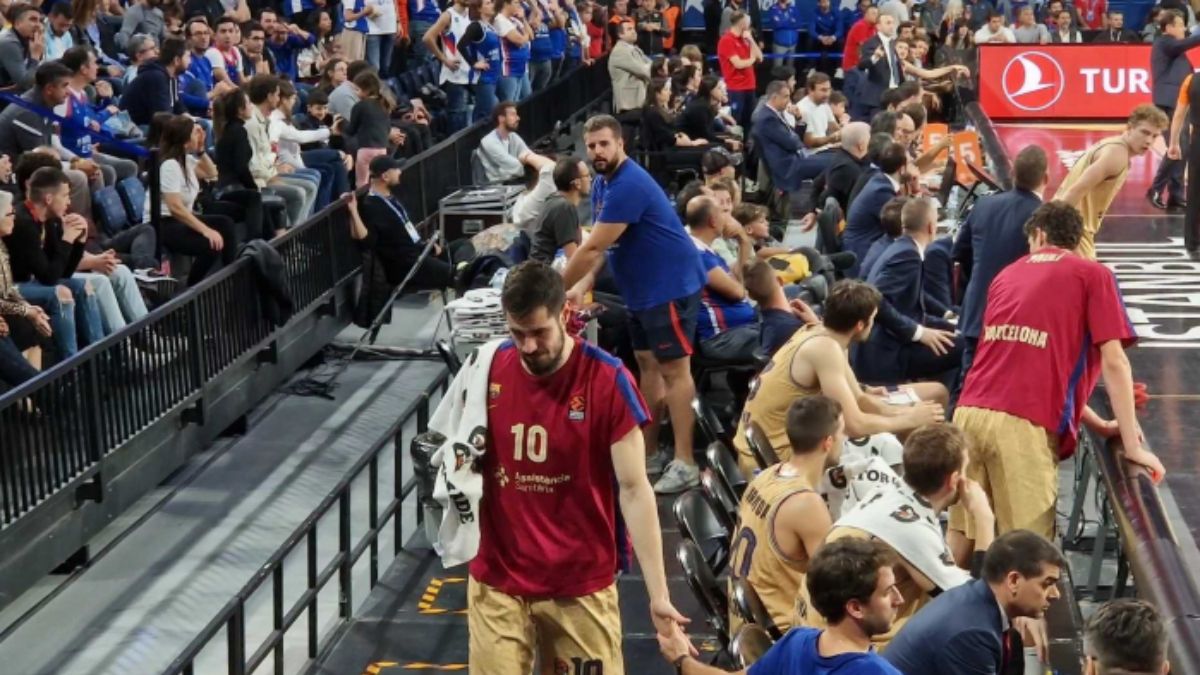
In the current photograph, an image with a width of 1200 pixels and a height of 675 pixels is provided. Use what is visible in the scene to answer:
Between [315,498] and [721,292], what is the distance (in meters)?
2.60

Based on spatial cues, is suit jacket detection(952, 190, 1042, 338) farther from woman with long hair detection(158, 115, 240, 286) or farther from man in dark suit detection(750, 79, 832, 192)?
man in dark suit detection(750, 79, 832, 192)

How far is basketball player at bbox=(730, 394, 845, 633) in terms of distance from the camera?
20.7 feet

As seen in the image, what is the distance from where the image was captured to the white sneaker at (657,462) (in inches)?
391

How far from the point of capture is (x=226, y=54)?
15.8 m

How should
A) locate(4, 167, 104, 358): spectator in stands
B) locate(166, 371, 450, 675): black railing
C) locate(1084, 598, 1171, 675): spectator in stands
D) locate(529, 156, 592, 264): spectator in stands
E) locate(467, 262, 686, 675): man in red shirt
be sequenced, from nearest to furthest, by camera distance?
locate(1084, 598, 1171, 675): spectator in stands → locate(467, 262, 686, 675): man in red shirt → locate(166, 371, 450, 675): black railing → locate(4, 167, 104, 358): spectator in stands → locate(529, 156, 592, 264): spectator in stands

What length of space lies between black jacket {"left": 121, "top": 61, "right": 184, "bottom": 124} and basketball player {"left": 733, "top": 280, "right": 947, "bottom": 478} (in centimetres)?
707

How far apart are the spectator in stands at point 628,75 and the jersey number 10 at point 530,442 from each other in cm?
1484

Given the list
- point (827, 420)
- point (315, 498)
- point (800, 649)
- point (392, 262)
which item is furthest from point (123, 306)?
point (800, 649)

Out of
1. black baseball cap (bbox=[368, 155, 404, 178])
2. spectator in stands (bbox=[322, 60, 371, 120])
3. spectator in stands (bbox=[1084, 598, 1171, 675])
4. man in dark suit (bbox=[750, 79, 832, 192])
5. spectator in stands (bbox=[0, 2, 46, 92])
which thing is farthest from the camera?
man in dark suit (bbox=[750, 79, 832, 192])

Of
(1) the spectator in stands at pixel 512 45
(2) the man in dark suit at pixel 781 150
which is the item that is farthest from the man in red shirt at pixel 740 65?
(2) the man in dark suit at pixel 781 150

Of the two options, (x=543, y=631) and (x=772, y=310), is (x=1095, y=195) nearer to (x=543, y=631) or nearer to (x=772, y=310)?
(x=772, y=310)

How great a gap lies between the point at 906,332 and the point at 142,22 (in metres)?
8.85

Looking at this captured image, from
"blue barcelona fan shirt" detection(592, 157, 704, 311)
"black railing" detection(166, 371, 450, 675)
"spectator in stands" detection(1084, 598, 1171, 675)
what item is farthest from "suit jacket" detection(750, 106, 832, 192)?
A: "spectator in stands" detection(1084, 598, 1171, 675)

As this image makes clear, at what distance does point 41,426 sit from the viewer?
870 cm
